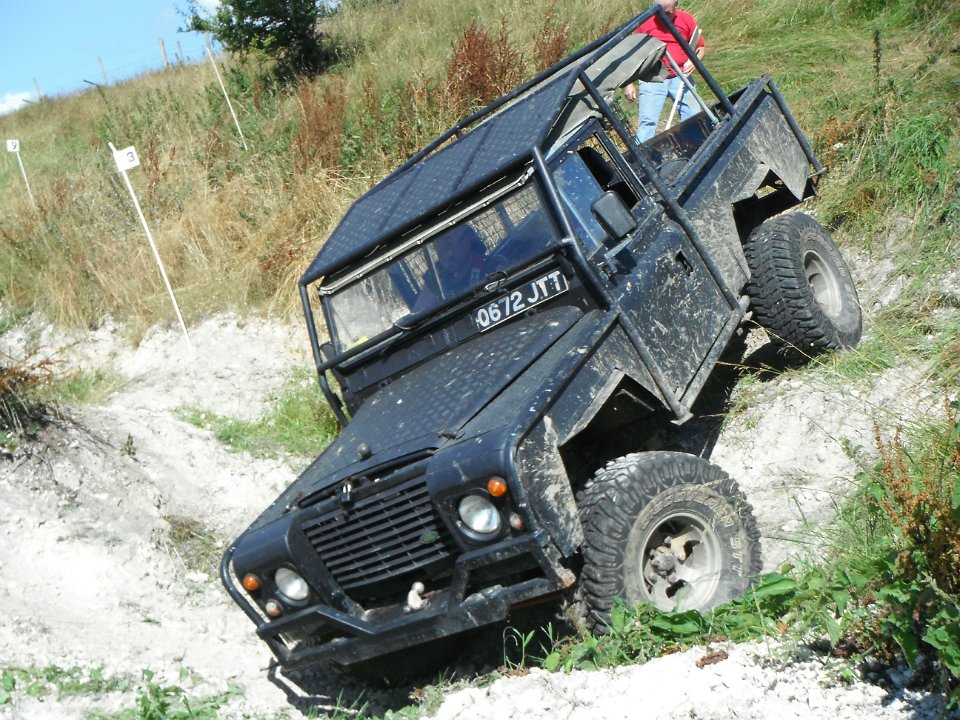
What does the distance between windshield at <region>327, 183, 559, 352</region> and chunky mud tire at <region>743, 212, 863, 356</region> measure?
1.64m

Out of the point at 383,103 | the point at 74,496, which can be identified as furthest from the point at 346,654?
the point at 383,103

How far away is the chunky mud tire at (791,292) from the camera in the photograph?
5.79m

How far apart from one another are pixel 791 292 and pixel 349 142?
6299 millimetres

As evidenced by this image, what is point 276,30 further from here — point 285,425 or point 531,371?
point 531,371

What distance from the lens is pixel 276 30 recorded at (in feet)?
47.0

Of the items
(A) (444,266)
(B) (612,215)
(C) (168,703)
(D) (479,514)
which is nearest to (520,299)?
(A) (444,266)

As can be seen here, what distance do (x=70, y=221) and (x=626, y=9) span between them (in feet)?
22.7

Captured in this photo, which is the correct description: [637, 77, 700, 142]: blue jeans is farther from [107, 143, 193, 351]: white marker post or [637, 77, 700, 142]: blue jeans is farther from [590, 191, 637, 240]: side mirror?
[107, 143, 193, 351]: white marker post

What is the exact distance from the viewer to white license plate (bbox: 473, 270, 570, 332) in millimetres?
4734

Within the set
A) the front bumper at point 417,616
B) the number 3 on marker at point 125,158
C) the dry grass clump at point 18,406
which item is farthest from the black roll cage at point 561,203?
the number 3 on marker at point 125,158

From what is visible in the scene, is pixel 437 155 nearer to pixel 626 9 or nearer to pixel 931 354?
pixel 931 354

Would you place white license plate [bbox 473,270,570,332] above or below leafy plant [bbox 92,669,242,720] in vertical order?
above

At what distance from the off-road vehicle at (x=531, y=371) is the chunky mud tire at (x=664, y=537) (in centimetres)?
1

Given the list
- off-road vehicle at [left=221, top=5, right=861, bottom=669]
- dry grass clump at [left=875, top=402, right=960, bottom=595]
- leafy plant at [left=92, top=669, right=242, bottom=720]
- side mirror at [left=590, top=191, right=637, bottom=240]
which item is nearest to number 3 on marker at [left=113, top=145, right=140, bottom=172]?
off-road vehicle at [left=221, top=5, right=861, bottom=669]
